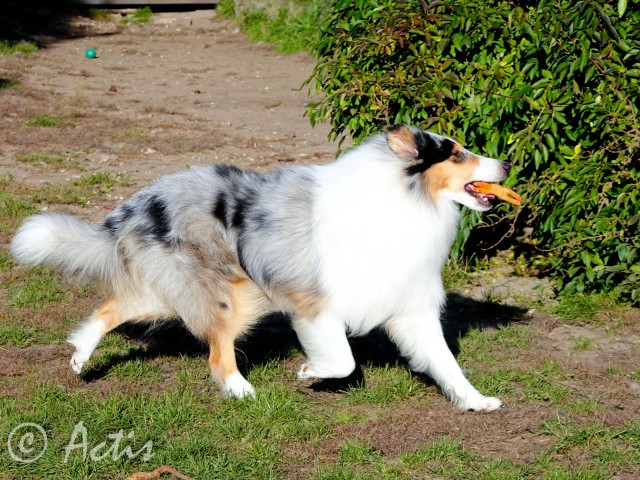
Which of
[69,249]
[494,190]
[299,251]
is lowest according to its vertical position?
[69,249]

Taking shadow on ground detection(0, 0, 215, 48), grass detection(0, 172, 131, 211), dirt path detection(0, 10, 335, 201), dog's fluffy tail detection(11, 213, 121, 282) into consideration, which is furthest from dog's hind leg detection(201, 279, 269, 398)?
shadow on ground detection(0, 0, 215, 48)

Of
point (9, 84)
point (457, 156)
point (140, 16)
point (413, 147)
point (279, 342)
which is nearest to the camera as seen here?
point (413, 147)

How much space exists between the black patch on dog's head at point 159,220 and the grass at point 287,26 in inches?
429

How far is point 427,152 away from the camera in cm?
445

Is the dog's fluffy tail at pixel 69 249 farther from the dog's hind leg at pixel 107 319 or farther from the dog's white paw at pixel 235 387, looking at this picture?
the dog's white paw at pixel 235 387

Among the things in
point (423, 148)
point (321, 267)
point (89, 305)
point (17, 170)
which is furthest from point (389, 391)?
point (17, 170)

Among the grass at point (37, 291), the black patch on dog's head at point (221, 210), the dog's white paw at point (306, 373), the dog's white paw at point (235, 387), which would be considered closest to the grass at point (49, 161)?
the grass at point (37, 291)

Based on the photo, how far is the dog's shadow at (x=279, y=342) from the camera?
5164mm

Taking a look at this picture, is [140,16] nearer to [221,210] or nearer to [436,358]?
[221,210]

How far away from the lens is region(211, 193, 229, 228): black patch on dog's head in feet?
15.5

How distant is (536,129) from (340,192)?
A: 1.83 metres

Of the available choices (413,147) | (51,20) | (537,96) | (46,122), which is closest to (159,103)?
(46,122)

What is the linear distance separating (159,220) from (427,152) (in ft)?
4.68

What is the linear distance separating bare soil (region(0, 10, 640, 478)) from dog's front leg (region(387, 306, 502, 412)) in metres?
0.08
